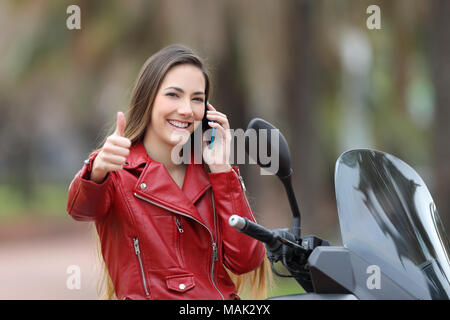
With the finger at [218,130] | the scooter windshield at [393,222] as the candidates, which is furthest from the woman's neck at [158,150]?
the scooter windshield at [393,222]

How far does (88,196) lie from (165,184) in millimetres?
357

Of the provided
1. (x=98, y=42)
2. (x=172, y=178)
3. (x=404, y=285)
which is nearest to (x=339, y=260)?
(x=404, y=285)

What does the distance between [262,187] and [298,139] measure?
5.52 ft

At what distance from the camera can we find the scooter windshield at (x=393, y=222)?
2.10 m

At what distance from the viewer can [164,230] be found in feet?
8.87

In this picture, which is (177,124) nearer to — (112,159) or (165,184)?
(165,184)

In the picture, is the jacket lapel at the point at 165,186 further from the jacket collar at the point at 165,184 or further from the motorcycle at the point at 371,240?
the motorcycle at the point at 371,240

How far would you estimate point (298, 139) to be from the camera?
10.6 meters

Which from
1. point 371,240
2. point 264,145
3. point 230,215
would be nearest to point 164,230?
point 230,215

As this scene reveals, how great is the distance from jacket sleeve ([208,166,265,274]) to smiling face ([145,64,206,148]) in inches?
9.8

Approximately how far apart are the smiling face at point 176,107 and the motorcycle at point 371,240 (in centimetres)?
60

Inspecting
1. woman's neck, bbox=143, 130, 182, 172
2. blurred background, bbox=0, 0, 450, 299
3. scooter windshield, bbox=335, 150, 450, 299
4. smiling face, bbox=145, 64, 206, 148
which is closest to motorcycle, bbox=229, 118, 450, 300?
scooter windshield, bbox=335, 150, 450, 299

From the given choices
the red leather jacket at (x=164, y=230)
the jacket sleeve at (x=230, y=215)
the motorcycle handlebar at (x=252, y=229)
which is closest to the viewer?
the motorcycle handlebar at (x=252, y=229)
